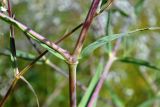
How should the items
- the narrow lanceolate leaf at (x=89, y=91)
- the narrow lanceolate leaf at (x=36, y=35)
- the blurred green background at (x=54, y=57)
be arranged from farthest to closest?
the blurred green background at (x=54, y=57), the narrow lanceolate leaf at (x=89, y=91), the narrow lanceolate leaf at (x=36, y=35)

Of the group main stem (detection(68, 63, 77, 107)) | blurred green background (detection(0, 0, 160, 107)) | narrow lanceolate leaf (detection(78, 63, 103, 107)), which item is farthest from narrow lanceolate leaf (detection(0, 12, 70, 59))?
blurred green background (detection(0, 0, 160, 107))

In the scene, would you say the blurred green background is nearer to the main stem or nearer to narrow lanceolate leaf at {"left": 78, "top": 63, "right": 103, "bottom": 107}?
narrow lanceolate leaf at {"left": 78, "top": 63, "right": 103, "bottom": 107}

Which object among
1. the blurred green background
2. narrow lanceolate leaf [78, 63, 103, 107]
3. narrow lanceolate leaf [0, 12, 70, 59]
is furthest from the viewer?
the blurred green background

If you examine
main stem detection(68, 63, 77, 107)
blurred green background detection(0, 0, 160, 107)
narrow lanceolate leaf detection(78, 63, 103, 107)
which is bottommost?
main stem detection(68, 63, 77, 107)

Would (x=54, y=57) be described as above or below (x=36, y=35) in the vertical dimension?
above

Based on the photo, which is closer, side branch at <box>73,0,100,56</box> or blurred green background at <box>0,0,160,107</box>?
side branch at <box>73,0,100,56</box>

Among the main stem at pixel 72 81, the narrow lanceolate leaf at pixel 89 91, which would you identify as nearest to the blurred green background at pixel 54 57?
the narrow lanceolate leaf at pixel 89 91

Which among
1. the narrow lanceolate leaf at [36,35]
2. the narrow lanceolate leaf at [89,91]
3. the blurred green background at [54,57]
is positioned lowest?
the narrow lanceolate leaf at [36,35]

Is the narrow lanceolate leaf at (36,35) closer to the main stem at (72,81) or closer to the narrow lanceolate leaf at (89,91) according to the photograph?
the main stem at (72,81)

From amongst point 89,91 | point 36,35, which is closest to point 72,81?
point 36,35

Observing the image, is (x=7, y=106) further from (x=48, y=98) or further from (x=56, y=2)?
(x=56, y=2)

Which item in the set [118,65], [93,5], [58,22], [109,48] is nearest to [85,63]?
[58,22]

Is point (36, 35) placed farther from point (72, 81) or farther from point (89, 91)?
point (89, 91)
